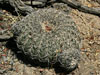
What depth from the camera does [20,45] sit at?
15.8ft

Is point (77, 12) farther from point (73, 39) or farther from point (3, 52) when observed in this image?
point (3, 52)

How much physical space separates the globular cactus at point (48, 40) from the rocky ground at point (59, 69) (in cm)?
27

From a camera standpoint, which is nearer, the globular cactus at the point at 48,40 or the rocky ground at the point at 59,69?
the globular cactus at the point at 48,40

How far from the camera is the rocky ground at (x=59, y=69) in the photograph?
4.91 m

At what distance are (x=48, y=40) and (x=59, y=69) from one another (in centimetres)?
69

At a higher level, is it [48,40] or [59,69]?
[48,40]

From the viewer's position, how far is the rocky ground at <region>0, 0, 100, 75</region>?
491 cm

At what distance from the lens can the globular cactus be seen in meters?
4.64

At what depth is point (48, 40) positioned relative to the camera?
15.2ft

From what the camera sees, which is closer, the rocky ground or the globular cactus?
the globular cactus

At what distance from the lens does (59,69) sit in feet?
16.2

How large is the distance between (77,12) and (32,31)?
5.76ft

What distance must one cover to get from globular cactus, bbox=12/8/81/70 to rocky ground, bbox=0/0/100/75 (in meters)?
0.27

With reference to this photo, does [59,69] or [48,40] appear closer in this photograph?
[48,40]
